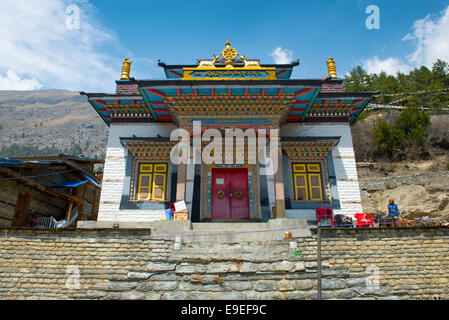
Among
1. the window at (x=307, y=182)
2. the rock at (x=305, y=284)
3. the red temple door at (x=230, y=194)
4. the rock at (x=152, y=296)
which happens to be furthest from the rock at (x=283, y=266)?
the window at (x=307, y=182)

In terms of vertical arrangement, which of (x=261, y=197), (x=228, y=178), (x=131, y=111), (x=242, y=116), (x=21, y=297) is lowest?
(x=21, y=297)

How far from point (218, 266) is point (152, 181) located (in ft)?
20.0

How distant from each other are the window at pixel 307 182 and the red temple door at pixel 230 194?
204cm

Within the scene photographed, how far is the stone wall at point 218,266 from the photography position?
611cm

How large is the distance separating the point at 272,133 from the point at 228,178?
100.0 inches

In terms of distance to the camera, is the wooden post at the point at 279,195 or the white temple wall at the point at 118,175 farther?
the white temple wall at the point at 118,175

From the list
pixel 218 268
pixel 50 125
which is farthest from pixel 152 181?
pixel 50 125

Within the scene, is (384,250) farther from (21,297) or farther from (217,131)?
(21,297)

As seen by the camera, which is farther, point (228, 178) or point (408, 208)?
point (408, 208)

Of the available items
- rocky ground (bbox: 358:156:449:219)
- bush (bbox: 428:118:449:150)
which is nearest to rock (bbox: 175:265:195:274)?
rocky ground (bbox: 358:156:449:219)

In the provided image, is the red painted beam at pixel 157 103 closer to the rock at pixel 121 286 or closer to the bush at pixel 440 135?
the rock at pixel 121 286

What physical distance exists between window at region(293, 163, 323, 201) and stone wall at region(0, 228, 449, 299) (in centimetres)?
384
